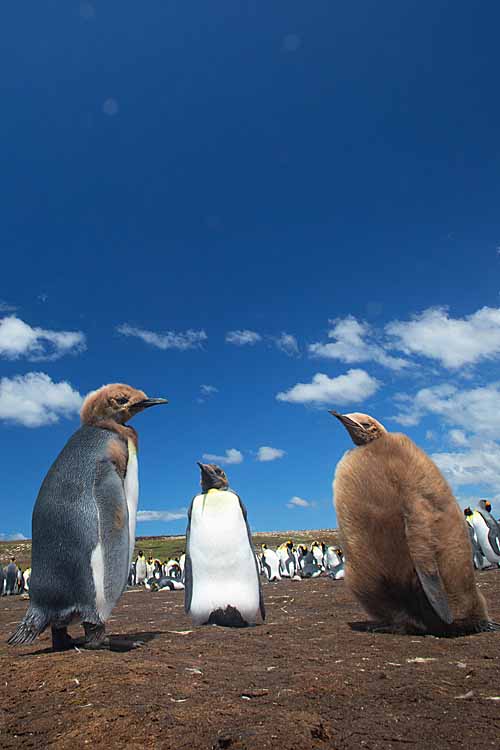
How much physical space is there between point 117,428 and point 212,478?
8.60 feet

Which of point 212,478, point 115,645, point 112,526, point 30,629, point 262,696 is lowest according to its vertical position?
point 262,696

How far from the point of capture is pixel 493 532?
54.3 ft

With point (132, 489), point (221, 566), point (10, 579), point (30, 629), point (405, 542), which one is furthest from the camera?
point (10, 579)

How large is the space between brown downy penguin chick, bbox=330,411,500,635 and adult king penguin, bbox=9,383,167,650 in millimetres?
1984

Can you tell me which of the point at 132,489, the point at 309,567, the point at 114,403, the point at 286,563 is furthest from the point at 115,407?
the point at 286,563

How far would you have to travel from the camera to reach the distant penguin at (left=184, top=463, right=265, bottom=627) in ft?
23.0

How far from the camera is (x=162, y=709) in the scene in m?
Answer: 2.81

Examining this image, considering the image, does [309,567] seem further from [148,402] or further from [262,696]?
[262,696]

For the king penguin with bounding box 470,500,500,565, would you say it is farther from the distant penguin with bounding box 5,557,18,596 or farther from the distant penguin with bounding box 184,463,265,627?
the distant penguin with bounding box 5,557,18,596

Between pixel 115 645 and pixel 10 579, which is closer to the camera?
pixel 115 645

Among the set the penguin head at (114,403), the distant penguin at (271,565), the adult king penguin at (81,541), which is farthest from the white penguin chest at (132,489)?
the distant penguin at (271,565)

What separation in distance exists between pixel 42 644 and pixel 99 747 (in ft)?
11.8

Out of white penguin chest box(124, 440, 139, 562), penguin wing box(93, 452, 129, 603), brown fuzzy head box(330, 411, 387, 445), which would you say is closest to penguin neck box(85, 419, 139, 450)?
white penguin chest box(124, 440, 139, 562)

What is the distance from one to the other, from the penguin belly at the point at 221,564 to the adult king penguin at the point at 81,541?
7.63 feet
